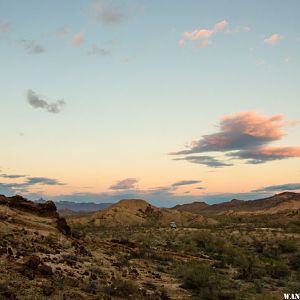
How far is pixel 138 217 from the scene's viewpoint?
8956 cm

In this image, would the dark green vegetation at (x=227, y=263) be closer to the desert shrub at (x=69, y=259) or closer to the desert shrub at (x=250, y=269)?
the desert shrub at (x=250, y=269)

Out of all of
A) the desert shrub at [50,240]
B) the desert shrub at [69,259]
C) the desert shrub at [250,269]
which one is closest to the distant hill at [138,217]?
the desert shrub at [250,269]

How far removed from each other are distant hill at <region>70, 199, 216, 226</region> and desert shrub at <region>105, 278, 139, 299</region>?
63.2m

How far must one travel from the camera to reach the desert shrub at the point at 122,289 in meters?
15.2

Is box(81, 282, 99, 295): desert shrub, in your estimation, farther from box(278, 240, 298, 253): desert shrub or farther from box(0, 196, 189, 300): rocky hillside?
box(278, 240, 298, 253): desert shrub

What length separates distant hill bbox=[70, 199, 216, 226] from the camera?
82.3 metres

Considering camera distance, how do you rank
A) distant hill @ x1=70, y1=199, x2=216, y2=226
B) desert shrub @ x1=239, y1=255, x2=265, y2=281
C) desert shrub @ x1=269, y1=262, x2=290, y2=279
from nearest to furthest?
1. desert shrub @ x1=239, y1=255, x2=265, y2=281
2. desert shrub @ x1=269, y1=262, x2=290, y2=279
3. distant hill @ x1=70, y1=199, x2=216, y2=226

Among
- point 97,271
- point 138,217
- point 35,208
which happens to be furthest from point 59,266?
point 138,217

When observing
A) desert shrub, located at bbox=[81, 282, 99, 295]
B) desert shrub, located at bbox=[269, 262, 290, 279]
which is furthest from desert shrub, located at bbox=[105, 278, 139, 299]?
desert shrub, located at bbox=[269, 262, 290, 279]

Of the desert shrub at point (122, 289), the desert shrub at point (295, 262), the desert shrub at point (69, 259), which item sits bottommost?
the desert shrub at point (295, 262)

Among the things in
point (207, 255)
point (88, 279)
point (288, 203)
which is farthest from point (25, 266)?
point (288, 203)

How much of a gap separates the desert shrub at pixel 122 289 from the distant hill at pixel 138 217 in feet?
207

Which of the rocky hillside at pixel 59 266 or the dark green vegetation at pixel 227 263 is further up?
the rocky hillside at pixel 59 266

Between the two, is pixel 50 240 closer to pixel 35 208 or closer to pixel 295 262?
pixel 35 208
